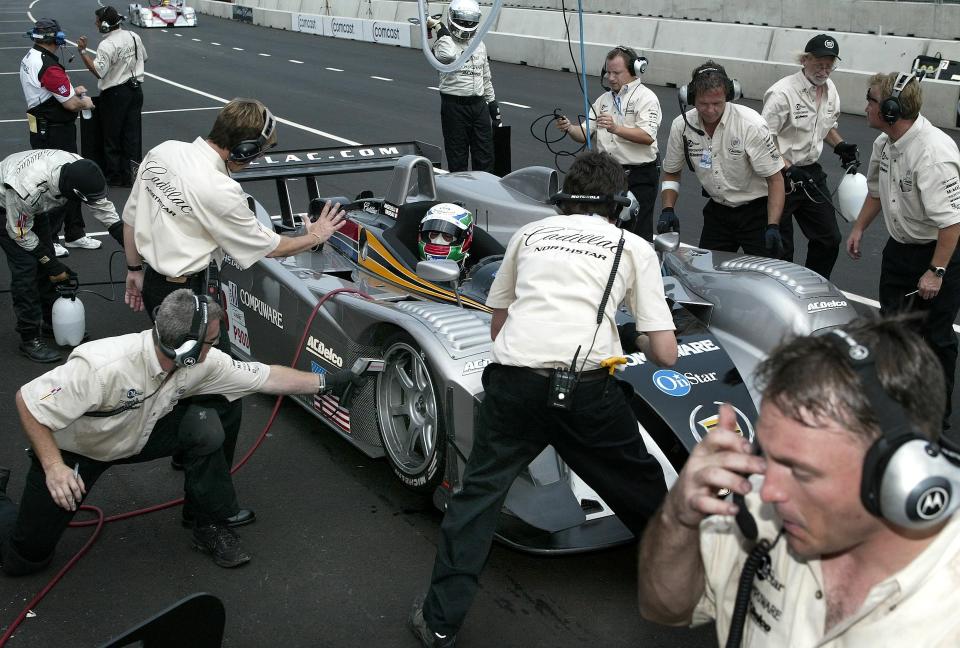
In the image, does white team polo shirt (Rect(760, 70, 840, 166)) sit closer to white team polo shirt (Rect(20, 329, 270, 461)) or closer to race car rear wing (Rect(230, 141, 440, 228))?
race car rear wing (Rect(230, 141, 440, 228))

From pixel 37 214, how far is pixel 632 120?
447 cm

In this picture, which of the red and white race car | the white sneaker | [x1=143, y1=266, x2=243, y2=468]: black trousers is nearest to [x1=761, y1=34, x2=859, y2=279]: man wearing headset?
[x1=143, y1=266, x2=243, y2=468]: black trousers

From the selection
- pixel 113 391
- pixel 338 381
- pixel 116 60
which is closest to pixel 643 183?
pixel 338 381

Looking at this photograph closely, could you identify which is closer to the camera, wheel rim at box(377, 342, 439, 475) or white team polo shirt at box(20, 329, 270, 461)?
white team polo shirt at box(20, 329, 270, 461)

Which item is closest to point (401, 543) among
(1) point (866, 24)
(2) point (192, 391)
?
(2) point (192, 391)

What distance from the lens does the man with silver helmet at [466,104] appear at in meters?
10.7

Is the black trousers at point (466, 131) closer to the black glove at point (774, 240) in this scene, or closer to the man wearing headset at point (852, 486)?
the black glove at point (774, 240)

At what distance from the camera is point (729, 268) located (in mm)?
5551

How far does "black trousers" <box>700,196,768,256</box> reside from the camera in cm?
702

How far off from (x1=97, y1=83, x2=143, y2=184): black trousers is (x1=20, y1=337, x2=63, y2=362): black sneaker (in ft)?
18.5

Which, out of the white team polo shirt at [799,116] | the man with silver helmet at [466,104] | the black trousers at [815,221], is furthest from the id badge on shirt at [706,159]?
the man with silver helmet at [466,104]

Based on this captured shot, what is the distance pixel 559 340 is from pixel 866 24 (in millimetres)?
18294

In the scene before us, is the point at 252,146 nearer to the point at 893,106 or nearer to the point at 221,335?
the point at 221,335

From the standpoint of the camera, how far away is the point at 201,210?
209 inches
